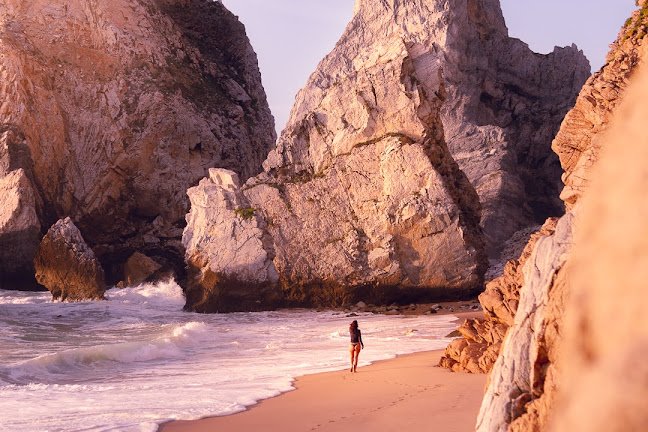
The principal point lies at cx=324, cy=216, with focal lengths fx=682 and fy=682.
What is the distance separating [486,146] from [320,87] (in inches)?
576

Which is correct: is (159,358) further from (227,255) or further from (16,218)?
(16,218)

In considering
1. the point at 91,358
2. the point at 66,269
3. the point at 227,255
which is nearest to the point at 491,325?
the point at 91,358

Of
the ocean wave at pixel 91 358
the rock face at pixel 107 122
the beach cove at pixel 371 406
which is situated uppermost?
the rock face at pixel 107 122

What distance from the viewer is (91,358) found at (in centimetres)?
1164

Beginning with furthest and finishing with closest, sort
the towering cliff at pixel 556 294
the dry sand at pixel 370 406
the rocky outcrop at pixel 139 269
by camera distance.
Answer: the rocky outcrop at pixel 139 269, the dry sand at pixel 370 406, the towering cliff at pixel 556 294

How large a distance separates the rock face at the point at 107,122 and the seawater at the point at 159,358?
12.5 meters

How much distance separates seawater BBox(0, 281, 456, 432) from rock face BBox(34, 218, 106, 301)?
13.1 feet

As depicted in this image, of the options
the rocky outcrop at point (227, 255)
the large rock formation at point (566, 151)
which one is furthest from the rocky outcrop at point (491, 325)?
the rocky outcrop at point (227, 255)

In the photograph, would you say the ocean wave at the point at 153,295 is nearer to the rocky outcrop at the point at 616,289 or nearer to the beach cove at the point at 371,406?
the beach cove at the point at 371,406

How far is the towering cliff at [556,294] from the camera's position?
0.87 meters

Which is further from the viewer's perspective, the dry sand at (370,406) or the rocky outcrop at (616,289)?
the dry sand at (370,406)

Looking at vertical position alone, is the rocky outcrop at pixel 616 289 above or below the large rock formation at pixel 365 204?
below

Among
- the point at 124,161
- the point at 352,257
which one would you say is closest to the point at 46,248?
the point at 124,161

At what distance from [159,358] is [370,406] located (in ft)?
21.4
